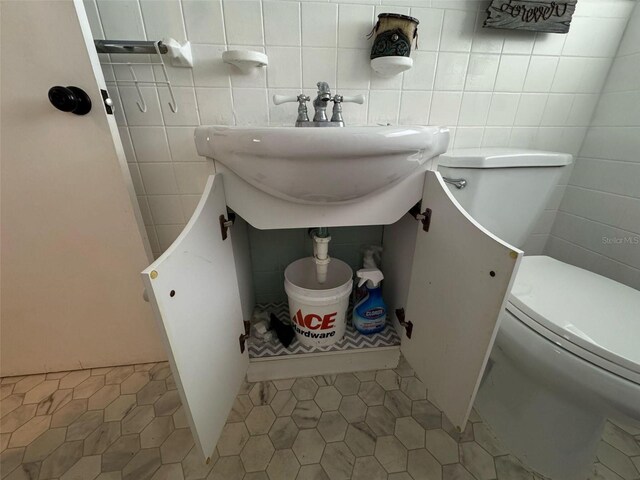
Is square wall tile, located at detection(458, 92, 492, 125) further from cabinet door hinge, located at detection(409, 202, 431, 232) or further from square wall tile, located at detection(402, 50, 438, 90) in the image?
cabinet door hinge, located at detection(409, 202, 431, 232)

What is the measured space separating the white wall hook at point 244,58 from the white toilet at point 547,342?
53cm

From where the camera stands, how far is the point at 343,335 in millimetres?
852

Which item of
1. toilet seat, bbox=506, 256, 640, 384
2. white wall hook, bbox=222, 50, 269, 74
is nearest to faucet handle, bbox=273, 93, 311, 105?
white wall hook, bbox=222, 50, 269, 74

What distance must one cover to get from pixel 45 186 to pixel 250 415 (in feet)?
2.68

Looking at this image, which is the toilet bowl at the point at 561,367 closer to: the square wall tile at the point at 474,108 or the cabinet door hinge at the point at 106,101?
the square wall tile at the point at 474,108

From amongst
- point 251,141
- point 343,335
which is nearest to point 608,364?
point 343,335

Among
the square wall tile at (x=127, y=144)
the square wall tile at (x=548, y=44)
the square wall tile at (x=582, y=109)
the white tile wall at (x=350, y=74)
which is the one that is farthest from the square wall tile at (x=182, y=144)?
the square wall tile at (x=582, y=109)

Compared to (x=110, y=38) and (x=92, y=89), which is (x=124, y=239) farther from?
(x=110, y=38)

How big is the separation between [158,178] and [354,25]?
0.70 metres

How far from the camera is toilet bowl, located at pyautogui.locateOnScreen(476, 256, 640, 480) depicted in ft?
1.47

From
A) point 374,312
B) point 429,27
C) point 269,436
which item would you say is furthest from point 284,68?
point 269,436

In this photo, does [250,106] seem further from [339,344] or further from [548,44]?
[548,44]

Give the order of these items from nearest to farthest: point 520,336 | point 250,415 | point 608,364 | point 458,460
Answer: point 608,364 → point 520,336 → point 458,460 → point 250,415

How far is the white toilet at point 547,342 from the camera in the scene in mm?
458
